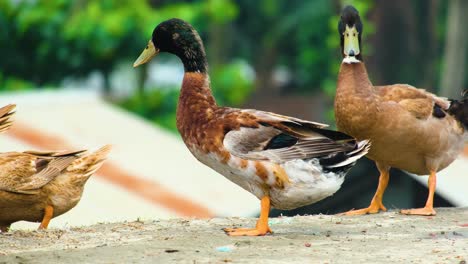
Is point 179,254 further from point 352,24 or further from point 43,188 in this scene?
point 352,24

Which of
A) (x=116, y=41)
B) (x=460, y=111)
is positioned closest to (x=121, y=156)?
(x=460, y=111)

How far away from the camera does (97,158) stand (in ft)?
33.2

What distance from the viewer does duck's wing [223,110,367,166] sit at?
335 inches

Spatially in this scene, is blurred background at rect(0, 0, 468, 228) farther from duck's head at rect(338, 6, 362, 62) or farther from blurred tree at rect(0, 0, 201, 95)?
duck's head at rect(338, 6, 362, 62)

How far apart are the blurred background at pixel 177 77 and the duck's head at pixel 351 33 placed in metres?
3.61

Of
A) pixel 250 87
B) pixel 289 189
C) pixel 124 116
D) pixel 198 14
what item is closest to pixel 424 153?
pixel 289 189

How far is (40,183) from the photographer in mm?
9508

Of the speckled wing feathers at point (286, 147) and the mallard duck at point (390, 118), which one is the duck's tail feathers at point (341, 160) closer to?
the speckled wing feathers at point (286, 147)

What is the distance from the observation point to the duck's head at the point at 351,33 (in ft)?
32.4

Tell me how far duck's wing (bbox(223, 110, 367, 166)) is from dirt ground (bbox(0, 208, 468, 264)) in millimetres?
656

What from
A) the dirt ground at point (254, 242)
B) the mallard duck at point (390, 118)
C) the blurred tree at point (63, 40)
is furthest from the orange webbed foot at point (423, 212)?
the blurred tree at point (63, 40)

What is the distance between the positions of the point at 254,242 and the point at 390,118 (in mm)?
1967

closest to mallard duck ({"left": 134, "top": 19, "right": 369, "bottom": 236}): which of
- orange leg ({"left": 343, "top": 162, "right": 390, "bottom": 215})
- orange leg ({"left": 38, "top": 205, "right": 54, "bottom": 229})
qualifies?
orange leg ({"left": 38, "top": 205, "right": 54, "bottom": 229})

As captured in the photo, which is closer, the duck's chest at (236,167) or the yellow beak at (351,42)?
the duck's chest at (236,167)
